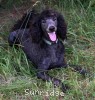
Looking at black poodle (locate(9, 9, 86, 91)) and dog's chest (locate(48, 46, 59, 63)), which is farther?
dog's chest (locate(48, 46, 59, 63))

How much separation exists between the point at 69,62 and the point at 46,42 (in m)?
0.48

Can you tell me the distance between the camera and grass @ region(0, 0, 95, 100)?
411cm

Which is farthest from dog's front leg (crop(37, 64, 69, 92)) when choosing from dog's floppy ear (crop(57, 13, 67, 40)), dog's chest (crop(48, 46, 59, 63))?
dog's floppy ear (crop(57, 13, 67, 40))

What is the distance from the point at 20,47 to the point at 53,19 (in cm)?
75

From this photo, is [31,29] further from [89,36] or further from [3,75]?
[89,36]

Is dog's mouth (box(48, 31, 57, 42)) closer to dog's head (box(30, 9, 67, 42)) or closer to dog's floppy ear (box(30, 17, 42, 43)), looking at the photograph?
dog's head (box(30, 9, 67, 42))

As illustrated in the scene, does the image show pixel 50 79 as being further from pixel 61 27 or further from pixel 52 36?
pixel 61 27

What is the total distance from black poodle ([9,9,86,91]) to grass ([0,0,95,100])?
104 mm

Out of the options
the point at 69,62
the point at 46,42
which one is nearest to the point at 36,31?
the point at 46,42

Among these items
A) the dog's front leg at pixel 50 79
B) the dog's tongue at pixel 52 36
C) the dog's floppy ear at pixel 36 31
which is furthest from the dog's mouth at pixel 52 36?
the dog's front leg at pixel 50 79

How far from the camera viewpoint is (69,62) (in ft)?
15.9

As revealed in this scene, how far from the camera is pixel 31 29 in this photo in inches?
184

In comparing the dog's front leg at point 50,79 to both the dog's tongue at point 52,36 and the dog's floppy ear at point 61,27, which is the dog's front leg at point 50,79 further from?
the dog's floppy ear at point 61,27

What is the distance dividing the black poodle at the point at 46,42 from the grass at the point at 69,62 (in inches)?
4.1
